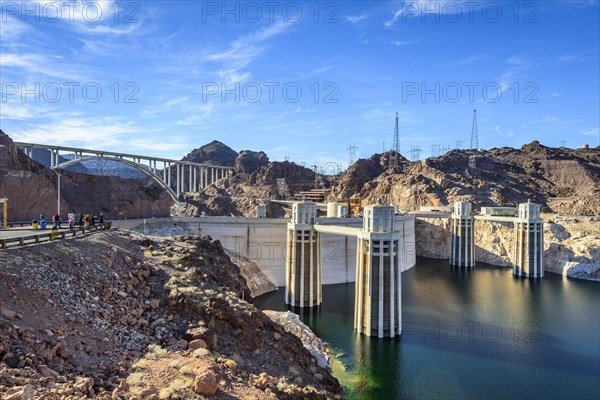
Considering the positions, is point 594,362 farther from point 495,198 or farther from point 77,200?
point 495,198

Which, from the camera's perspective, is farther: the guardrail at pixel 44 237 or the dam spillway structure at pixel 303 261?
the dam spillway structure at pixel 303 261

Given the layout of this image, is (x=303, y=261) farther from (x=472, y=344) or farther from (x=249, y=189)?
(x=249, y=189)

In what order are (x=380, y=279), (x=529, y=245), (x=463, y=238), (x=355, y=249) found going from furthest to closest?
(x=463, y=238) → (x=529, y=245) → (x=355, y=249) → (x=380, y=279)

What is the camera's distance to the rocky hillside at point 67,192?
30.8 m

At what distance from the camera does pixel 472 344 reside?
2538cm

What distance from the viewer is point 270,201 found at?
8081 centimetres

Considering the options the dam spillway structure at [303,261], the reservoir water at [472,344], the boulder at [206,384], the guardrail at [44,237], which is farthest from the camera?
the dam spillway structure at [303,261]

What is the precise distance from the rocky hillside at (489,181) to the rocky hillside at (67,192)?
152ft

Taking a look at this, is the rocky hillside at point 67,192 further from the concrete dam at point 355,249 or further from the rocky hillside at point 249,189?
the rocky hillside at point 249,189

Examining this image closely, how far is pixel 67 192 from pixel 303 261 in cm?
2504

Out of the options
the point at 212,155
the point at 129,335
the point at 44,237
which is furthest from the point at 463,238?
the point at 212,155

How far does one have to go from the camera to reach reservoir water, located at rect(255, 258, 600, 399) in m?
19.7

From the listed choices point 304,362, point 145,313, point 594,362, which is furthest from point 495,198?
point 145,313

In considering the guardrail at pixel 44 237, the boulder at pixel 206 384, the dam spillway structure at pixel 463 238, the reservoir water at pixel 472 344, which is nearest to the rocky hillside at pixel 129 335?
the boulder at pixel 206 384
